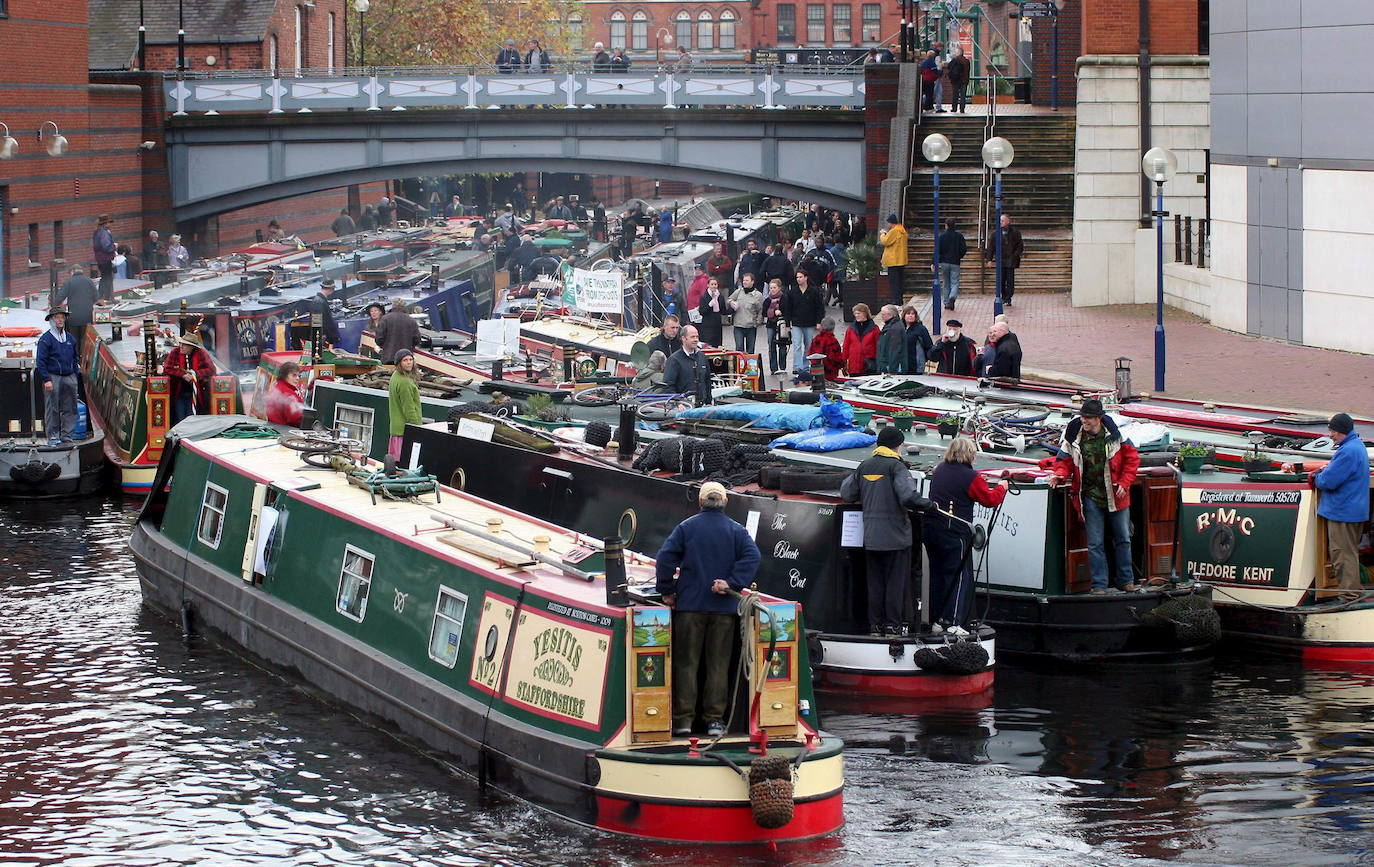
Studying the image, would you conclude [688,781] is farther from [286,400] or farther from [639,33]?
[639,33]

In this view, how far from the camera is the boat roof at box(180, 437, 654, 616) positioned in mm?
12602

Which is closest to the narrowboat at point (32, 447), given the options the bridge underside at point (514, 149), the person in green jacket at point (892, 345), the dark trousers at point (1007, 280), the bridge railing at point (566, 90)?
the person in green jacket at point (892, 345)

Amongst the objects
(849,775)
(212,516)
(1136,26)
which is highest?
(1136,26)

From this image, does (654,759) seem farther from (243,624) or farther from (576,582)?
(243,624)

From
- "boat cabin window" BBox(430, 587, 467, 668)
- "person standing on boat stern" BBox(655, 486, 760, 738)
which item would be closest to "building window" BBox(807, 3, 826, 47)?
"boat cabin window" BBox(430, 587, 467, 668)

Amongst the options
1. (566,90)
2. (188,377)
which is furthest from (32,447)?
(566,90)

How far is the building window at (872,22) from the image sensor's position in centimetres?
10719

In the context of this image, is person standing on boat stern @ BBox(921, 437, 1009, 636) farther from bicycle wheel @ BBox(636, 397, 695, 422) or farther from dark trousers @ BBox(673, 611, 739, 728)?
bicycle wheel @ BBox(636, 397, 695, 422)

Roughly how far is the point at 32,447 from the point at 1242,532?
1479 centimetres

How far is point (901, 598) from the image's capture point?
1463 centimetres

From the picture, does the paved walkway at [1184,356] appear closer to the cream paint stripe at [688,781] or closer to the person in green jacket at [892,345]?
the person in green jacket at [892,345]

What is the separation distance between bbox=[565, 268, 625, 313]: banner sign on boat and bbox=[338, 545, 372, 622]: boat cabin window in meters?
15.5

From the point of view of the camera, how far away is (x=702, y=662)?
11.6 m

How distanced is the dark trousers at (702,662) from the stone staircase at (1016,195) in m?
25.0
